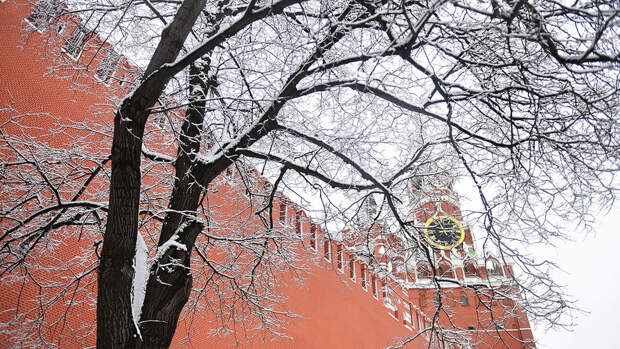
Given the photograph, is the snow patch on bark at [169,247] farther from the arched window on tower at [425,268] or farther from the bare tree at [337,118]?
the arched window on tower at [425,268]

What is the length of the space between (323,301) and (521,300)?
8137 mm

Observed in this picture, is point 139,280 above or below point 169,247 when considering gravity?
below

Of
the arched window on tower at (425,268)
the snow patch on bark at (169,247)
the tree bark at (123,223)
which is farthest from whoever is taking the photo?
the arched window on tower at (425,268)

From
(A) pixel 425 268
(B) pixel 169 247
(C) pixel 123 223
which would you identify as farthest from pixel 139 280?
(A) pixel 425 268

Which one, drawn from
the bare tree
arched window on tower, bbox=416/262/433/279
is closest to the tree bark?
the bare tree

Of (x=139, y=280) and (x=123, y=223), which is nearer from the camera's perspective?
(x=123, y=223)

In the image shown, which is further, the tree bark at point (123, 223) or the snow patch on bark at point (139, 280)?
the snow patch on bark at point (139, 280)

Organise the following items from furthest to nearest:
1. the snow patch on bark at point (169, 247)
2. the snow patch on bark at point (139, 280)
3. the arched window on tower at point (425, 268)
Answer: the arched window on tower at point (425, 268)
the snow patch on bark at point (169, 247)
the snow patch on bark at point (139, 280)

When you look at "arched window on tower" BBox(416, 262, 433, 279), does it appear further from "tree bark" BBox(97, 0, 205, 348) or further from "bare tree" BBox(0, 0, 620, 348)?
"tree bark" BBox(97, 0, 205, 348)

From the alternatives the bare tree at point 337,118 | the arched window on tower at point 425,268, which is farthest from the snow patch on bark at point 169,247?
the arched window on tower at point 425,268

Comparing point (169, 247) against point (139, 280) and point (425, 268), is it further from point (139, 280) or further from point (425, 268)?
point (425, 268)

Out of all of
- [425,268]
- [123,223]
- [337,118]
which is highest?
[337,118]

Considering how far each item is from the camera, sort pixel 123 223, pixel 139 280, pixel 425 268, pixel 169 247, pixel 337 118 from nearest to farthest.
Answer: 1. pixel 123 223
2. pixel 139 280
3. pixel 169 247
4. pixel 337 118
5. pixel 425 268

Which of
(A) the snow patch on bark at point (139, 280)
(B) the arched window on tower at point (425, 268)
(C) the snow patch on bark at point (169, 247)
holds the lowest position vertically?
(A) the snow patch on bark at point (139, 280)
